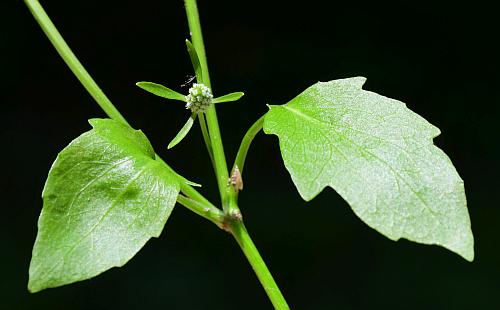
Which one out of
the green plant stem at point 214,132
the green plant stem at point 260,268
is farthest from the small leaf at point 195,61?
the green plant stem at point 260,268

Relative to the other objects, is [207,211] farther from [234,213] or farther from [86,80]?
[86,80]

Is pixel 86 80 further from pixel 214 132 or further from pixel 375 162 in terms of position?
pixel 375 162

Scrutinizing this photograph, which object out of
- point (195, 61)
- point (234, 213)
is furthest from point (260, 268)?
point (195, 61)

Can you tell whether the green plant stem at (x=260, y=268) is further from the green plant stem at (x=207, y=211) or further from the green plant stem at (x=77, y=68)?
the green plant stem at (x=77, y=68)

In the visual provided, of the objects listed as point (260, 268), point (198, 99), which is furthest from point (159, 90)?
point (260, 268)

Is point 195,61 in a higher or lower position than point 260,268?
higher
